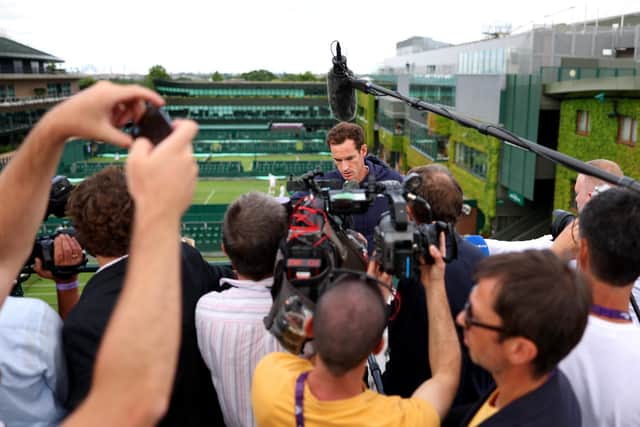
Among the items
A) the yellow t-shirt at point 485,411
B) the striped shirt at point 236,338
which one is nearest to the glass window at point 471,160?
the striped shirt at point 236,338

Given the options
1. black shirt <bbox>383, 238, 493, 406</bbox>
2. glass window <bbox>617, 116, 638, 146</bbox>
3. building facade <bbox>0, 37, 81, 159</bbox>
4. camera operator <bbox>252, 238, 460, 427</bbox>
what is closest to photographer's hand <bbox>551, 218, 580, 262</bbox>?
black shirt <bbox>383, 238, 493, 406</bbox>

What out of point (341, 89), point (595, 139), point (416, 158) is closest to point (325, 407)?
point (341, 89)

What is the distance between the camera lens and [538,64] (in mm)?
22531

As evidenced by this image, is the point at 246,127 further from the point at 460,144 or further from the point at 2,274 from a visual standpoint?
the point at 2,274

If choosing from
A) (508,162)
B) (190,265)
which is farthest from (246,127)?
(190,265)

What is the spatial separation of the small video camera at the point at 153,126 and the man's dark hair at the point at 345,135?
4258mm

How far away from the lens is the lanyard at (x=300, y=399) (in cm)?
208

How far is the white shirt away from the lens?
207 cm

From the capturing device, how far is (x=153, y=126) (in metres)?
1.32

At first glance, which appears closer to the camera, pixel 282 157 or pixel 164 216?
pixel 164 216

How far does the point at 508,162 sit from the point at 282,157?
42.2 m

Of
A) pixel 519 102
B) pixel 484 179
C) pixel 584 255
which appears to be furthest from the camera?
pixel 484 179

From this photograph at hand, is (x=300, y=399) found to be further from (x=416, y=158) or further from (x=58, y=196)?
(x=416, y=158)

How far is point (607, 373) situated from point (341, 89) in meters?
2.54
